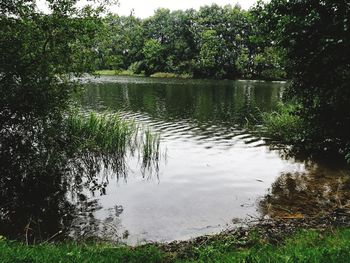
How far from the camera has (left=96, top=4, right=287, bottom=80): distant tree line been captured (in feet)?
344

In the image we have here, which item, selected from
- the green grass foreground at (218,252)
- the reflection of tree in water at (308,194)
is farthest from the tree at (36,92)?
the reflection of tree in water at (308,194)

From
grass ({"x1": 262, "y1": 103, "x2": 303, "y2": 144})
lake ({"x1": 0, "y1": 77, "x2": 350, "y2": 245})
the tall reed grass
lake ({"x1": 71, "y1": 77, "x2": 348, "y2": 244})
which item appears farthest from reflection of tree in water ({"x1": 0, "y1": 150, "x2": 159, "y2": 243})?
grass ({"x1": 262, "y1": 103, "x2": 303, "y2": 144})

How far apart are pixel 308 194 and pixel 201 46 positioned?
3968 inches

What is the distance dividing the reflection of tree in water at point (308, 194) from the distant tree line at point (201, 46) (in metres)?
80.9

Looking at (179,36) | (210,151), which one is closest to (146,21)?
(179,36)

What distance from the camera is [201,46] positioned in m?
111

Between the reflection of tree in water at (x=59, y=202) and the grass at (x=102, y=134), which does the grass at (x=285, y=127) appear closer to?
the grass at (x=102, y=134)

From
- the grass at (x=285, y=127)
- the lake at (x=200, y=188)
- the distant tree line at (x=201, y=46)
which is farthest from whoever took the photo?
the distant tree line at (x=201, y=46)

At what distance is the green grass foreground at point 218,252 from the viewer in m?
6.76

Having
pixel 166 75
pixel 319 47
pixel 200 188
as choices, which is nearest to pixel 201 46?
pixel 166 75

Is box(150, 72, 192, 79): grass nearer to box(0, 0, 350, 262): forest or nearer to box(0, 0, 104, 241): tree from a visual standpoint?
box(0, 0, 350, 262): forest

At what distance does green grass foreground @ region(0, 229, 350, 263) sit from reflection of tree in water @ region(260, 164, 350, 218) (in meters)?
3.65

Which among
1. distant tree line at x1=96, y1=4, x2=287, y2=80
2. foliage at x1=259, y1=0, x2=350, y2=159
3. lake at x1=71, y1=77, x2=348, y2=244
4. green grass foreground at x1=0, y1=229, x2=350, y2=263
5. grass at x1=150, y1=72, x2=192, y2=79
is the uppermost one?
distant tree line at x1=96, y1=4, x2=287, y2=80

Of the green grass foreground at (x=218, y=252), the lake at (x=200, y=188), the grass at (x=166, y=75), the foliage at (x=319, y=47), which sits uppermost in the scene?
the foliage at (x=319, y=47)
